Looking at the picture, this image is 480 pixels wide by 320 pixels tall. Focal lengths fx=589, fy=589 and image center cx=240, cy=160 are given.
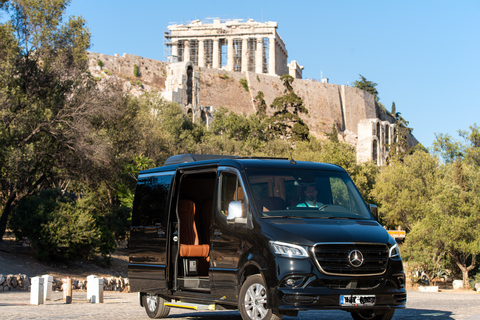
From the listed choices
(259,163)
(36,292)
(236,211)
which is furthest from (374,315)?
(36,292)

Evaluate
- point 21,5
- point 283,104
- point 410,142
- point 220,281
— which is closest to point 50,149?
point 21,5

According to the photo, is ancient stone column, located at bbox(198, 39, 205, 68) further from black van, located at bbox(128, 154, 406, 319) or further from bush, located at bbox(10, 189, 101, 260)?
black van, located at bbox(128, 154, 406, 319)

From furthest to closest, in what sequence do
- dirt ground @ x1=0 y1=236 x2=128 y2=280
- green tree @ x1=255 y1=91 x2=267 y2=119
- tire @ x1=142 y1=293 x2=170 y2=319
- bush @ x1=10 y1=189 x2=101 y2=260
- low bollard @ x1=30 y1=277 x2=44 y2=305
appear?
green tree @ x1=255 y1=91 x2=267 y2=119 < bush @ x1=10 y1=189 x2=101 y2=260 < dirt ground @ x1=0 y1=236 x2=128 y2=280 < low bollard @ x1=30 y1=277 x2=44 y2=305 < tire @ x1=142 y1=293 x2=170 y2=319

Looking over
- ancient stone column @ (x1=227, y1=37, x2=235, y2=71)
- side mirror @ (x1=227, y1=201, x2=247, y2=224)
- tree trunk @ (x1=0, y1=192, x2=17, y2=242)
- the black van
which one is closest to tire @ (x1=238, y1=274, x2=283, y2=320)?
the black van

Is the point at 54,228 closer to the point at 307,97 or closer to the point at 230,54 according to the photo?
the point at 307,97

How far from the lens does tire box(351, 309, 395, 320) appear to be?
823cm

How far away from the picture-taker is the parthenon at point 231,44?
115 m

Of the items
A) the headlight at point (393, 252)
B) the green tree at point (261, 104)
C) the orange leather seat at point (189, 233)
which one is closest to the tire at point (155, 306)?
the orange leather seat at point (189, 233)

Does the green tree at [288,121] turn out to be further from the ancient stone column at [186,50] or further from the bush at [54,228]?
the bush at [54,228]

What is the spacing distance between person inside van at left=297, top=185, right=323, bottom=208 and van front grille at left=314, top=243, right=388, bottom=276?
3.67 ft

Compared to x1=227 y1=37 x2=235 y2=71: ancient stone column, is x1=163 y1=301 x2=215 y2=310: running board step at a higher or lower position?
lower

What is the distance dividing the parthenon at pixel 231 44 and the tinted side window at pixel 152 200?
103913 millimetres

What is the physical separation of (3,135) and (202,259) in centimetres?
1805

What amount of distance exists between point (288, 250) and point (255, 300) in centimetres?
87
